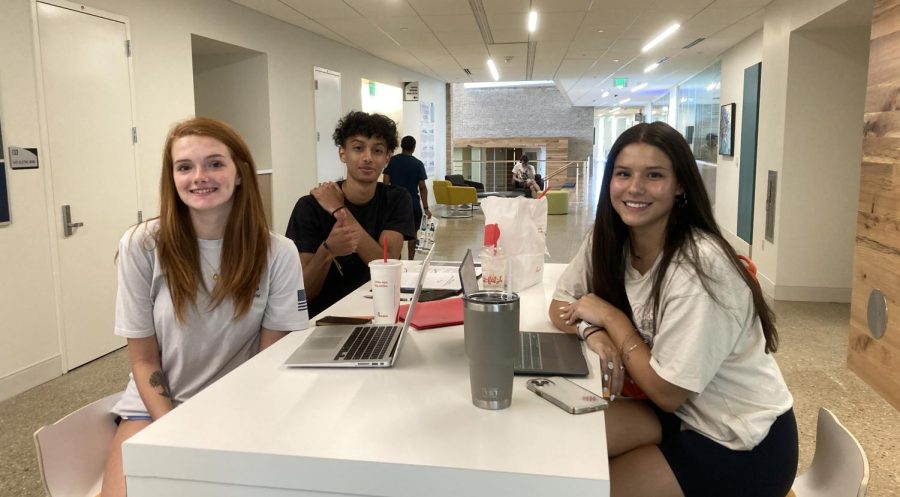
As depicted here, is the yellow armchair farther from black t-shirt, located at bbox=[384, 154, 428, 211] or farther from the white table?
the white table

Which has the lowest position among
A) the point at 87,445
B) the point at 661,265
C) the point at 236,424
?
the point at 87,445

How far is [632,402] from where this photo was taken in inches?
61.3

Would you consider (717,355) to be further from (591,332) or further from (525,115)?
(525,115)

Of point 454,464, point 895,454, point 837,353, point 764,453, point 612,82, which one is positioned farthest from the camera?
point 612,82

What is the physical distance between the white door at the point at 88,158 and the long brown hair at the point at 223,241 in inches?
97.8

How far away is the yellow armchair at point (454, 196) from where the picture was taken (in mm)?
11727

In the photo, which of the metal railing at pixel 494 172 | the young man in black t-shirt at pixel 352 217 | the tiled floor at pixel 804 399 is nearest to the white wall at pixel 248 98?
the tiled floor at pixel 804 399

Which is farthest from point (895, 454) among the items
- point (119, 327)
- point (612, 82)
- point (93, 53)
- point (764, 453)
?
point (612, 82)

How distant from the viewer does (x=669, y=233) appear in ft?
5.21

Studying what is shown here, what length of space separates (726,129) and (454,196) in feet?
16.1

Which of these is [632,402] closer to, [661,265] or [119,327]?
[661,265]

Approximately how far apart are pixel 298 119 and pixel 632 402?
612 cm

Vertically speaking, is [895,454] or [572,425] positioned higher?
[572,425]

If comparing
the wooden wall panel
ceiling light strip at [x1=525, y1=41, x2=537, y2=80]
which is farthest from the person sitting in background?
ceiling light strip at [x1=525, y1=41, x2=537, y2=80]
